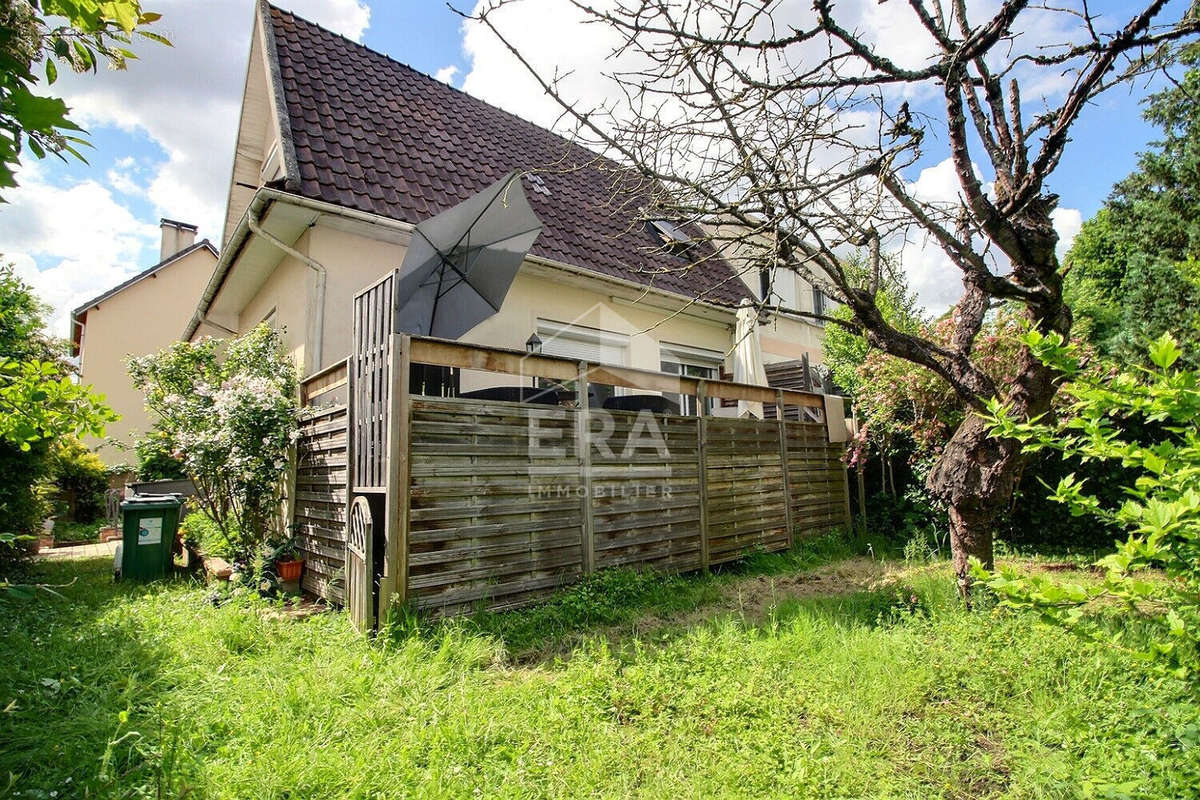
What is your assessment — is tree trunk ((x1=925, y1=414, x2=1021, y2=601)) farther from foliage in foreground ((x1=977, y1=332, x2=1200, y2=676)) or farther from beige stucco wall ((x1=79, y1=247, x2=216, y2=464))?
beige stucco wall ((x1=79, y1=247, x2=216, y2=464))

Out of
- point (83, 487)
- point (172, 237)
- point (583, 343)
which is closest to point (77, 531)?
point (83, 487)

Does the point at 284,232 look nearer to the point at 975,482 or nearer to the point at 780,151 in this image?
the point at 780,151

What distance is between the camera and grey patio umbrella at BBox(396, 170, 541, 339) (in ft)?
18.5

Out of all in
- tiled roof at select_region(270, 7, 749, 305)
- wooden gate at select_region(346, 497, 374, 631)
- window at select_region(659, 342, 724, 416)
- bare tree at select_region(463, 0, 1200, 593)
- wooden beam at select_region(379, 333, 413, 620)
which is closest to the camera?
bare tree at select_region(463, 0, 1200, 593)

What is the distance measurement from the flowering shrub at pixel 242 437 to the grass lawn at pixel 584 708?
1.50 meters

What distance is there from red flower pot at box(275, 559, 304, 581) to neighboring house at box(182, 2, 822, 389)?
222 centimetres

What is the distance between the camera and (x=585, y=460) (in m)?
5.59

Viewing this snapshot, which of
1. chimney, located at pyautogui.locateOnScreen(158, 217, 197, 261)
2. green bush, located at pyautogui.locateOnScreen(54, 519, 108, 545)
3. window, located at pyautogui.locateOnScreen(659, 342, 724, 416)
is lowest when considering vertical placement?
green bush, located at pyautogui.locateOnScreen(54, 519, 108, 545)

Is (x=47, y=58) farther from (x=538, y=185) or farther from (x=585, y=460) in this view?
(x=538, y=185)

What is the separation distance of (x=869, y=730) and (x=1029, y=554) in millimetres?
6079

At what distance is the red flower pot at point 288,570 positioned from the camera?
584 cm

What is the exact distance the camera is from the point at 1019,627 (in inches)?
166

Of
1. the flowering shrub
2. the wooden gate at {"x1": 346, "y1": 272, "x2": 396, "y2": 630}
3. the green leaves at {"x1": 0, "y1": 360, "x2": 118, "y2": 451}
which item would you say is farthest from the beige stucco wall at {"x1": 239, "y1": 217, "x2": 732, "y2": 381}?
the green leaves at {"x1": 0, "y1": 360, "x2": 118, "y2": 451}

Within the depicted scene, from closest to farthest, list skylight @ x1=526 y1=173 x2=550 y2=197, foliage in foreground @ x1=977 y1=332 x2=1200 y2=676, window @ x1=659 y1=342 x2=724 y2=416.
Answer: foliage in foreground @ x1=977 y1=332 x2=1200 y2=676 < skylight @ x1=526 y1=173 x2=550 y2=197 < window @ x1=659 y1=342 x2=724 y2=416
